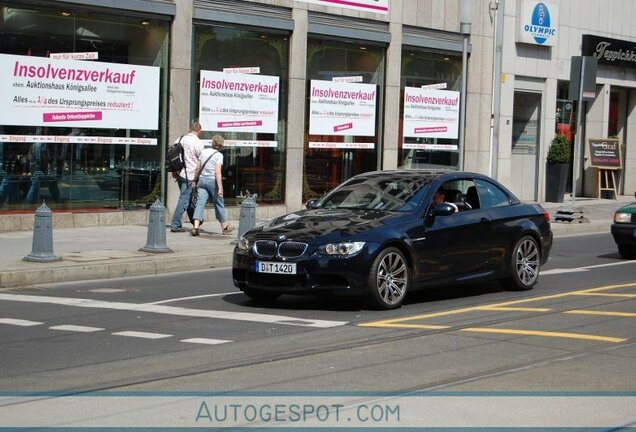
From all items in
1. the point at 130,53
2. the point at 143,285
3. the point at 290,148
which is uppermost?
the point at 130,53

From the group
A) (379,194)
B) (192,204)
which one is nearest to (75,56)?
(192,204)

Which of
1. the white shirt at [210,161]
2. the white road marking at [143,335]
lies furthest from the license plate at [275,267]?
the white shirt at [210,161]

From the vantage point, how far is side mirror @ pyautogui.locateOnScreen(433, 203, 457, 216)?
39.9ft

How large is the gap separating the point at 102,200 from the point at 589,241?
9.81 meters

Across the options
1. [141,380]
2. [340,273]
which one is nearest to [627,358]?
[340,273]

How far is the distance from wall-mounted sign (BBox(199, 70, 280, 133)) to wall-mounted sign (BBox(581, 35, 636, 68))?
12752mm

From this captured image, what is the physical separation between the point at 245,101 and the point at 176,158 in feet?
13.0

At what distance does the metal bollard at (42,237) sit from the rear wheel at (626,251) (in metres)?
9.37

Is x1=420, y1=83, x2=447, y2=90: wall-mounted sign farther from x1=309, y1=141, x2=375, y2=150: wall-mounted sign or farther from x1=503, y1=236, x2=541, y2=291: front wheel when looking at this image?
x1=503, y1=236, x2=541, y2=291: front wheel

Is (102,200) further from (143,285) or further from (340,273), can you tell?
(340,273)

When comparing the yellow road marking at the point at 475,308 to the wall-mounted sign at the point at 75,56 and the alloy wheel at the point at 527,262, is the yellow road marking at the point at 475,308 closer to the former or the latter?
the alloy wheel at the point at 527,262

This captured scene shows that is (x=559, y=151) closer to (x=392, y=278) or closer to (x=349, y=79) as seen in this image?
(x=349, y=79)

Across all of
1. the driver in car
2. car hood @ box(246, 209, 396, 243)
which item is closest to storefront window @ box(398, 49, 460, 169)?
the driver in car

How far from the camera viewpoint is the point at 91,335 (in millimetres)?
10070
